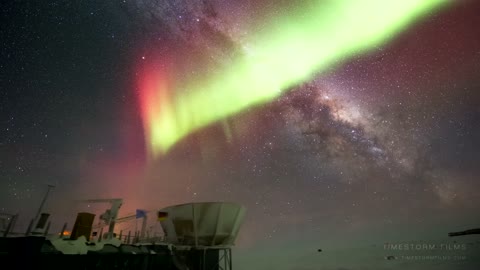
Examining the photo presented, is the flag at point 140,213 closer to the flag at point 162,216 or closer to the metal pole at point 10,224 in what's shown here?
the flag at point 162,216

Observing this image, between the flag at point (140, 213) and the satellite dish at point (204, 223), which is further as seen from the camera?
the flag at point (140, 213)

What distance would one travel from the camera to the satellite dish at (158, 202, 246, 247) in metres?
25.3

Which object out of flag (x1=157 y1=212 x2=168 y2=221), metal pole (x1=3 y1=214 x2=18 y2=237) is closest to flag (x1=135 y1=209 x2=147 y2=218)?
flag (x1=157 y1=212 x2=168 y2=221)

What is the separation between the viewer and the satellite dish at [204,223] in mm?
25297

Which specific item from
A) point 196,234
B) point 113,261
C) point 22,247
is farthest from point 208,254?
point 22,247

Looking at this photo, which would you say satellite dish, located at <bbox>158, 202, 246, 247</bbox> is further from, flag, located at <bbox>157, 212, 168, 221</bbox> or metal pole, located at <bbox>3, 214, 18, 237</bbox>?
metal pole, located at <bbox>3, 214, 18, 237</bbox>

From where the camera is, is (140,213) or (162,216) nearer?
Answer: (162,216)

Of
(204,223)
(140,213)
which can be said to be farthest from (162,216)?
(140,213)

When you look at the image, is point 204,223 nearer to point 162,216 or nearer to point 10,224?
point 162,216

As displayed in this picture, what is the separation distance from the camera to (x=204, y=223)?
2536 cm

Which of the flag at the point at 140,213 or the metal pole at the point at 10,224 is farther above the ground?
the flag at the point at 140,213

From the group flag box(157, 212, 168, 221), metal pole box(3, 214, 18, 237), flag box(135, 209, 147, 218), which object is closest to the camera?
metal pole box(3, 214, 18, 237)

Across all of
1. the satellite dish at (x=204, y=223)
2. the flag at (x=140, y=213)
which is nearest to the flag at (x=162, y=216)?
the satellite dish at (x=204, y=223)

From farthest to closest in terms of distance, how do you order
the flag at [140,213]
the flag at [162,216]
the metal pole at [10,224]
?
the flag at [140,213] → the flag at [162,216] → the metal pole at [10,224]
